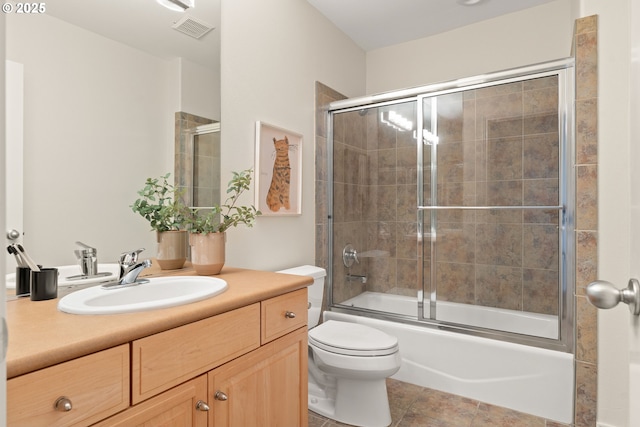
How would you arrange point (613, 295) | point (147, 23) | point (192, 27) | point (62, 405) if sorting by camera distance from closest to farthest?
point (613, 295)
point (62, 405)
point (147, 23)
point (192, 27)

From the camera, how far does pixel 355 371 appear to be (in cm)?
174

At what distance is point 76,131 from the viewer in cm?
122

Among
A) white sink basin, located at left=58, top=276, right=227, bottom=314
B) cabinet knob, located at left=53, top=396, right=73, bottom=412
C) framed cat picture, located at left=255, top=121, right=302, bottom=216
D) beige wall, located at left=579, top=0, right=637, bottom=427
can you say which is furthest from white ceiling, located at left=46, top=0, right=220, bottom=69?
beige wall, located at left=579, top=0, right=637, bottom=427

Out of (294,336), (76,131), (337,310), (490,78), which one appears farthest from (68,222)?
(490,78)

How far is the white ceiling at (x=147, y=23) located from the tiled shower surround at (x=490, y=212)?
101cm

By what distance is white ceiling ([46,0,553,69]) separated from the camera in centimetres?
130

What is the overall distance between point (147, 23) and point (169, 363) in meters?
1.31

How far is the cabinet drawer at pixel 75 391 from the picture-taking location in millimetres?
650

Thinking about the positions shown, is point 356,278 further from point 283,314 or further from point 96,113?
point 96,113

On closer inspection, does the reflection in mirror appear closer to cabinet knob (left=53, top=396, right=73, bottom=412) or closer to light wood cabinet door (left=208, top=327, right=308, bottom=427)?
light wood cabinet door (left=208, top=327, right=308, bottom=427)

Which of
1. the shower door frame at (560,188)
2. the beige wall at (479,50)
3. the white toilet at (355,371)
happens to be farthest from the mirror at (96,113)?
the beige wall at (479,50)

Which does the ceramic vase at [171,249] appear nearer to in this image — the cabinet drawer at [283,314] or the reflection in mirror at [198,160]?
the reflection in mirror at [198,160]

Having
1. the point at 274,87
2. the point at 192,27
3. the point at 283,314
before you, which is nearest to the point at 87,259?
the point at 283,314

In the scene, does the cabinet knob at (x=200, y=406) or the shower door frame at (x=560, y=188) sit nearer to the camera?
the cabinet knob at (x=200, y=406)
